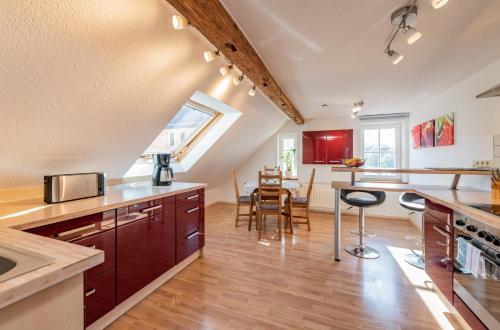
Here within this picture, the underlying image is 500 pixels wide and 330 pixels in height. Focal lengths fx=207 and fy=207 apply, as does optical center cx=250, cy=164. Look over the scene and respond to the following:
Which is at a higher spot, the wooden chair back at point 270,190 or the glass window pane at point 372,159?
the glass window pane at point 372,159

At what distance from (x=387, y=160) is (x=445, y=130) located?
5.50 feet

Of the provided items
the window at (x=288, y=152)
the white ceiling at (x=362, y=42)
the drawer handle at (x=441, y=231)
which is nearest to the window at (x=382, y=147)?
the window at (x=288, y=152)

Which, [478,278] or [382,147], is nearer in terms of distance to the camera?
[478,278]

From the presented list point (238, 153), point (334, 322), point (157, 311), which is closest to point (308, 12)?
point (334, 322)

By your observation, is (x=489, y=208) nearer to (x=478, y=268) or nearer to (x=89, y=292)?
(x=478, y=268)

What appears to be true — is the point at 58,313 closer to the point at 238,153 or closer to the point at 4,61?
the point at 4,61

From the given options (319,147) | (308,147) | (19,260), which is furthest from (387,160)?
(19,260)

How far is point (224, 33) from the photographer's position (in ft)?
4.78

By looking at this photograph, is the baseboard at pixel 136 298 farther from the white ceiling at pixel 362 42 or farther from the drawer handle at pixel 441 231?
the drawer handle at pixel 441 231

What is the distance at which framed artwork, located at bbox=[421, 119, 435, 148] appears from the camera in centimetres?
303

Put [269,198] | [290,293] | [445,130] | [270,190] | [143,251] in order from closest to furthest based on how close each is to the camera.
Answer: [143,251]
[290,293]
[445,130]
[270,190]
[269,198]

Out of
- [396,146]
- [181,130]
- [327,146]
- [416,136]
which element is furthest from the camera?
[327,146]

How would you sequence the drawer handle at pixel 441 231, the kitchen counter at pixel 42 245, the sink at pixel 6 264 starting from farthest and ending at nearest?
the drawer handle at pixel 441 231 → the sink at pixel 6 264 → the kitchen counter at pixel 42 245

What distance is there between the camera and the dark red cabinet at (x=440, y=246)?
5.03 ft
